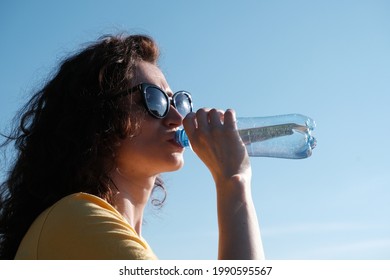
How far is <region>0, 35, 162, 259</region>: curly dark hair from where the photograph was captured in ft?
11.3

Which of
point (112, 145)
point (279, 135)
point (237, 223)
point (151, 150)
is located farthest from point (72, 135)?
point (279, 135)

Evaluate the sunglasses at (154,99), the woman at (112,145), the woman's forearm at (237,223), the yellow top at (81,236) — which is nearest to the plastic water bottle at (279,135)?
the woman at (112,145)

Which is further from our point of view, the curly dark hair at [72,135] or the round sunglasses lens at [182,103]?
the round sunglasses lens at [182,103]

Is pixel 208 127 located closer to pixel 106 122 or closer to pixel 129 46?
pixel 106 122

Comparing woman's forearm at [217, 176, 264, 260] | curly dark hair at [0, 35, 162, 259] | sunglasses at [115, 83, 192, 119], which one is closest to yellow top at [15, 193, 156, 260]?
woman's forearm at [217, 176, 264, 260]

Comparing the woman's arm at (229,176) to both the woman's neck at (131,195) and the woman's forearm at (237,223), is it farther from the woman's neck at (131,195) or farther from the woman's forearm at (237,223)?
the woman's neck at (131,195)

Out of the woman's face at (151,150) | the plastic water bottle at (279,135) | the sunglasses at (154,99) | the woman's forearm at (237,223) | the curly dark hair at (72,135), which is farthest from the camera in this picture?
the plastic water bottle at (279,135)

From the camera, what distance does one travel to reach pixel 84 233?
2605mm

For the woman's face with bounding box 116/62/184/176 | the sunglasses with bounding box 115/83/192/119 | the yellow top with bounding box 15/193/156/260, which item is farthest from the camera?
the sunglasses with bounding box 115/83/192/119

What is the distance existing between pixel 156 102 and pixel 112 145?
0.45 metres

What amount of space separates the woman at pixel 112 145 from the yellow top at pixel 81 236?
3.3 inches

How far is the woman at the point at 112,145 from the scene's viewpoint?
129 inches

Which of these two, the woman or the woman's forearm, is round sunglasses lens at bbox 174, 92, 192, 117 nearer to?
the woman

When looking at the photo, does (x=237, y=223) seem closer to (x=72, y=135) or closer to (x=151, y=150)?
(x=151, y=150)
